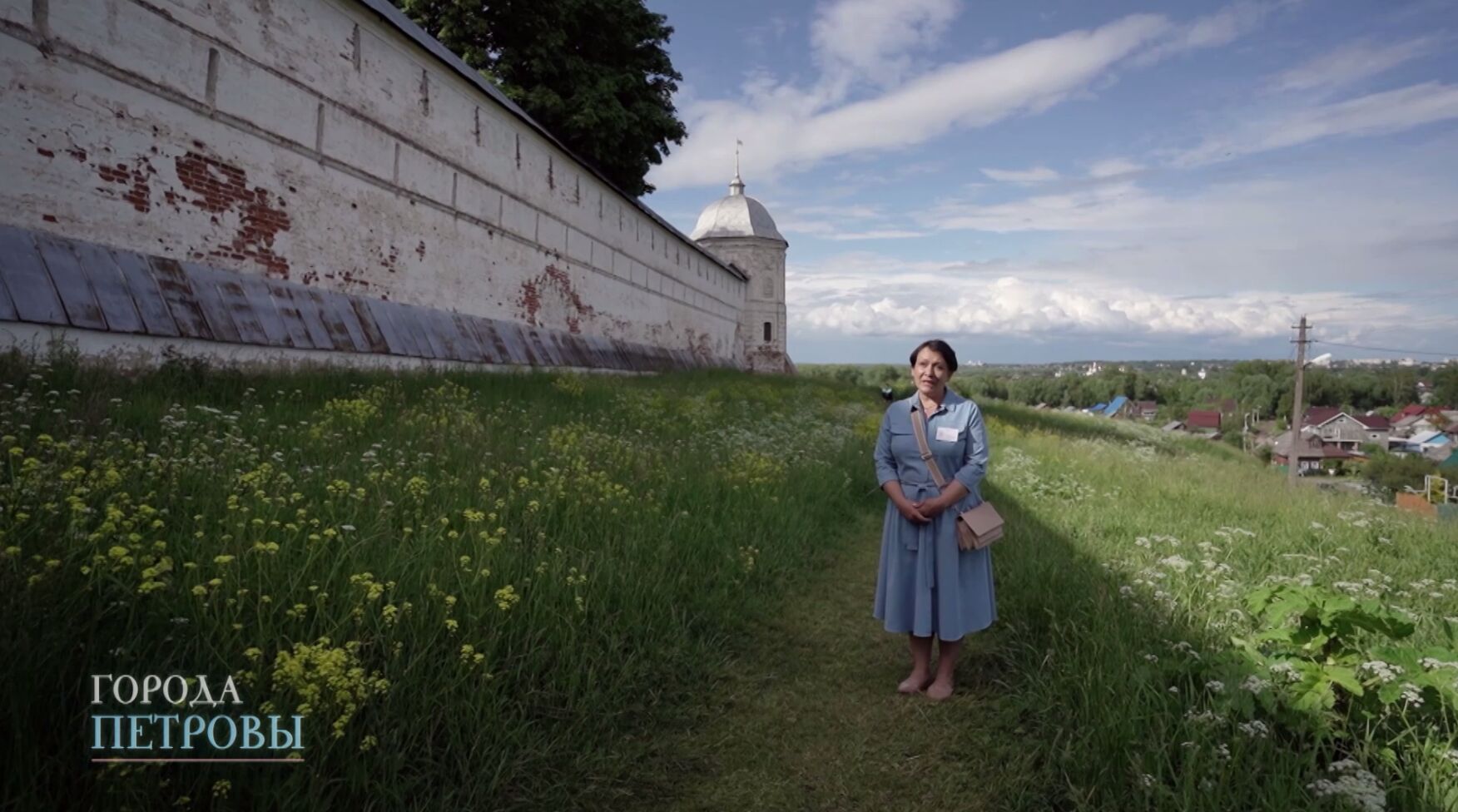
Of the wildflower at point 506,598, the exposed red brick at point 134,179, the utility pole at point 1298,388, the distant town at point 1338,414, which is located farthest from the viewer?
the distant town at point 1338,414

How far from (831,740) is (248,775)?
226 cm

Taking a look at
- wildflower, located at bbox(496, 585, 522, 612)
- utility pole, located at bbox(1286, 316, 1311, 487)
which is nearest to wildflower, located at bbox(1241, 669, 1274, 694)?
wildflower, located at bbox(496, 585, 522, 612)

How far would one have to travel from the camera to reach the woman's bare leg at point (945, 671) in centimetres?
375

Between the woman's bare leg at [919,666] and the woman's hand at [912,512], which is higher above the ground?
the woman's hand at [912,512]

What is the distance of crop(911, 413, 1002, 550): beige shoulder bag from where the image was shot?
3723 mm

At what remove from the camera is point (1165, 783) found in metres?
2.64

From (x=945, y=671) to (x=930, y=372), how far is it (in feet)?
5.02

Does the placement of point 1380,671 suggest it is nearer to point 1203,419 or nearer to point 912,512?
point 912,512

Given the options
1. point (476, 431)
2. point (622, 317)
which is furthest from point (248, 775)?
point (622, 317)

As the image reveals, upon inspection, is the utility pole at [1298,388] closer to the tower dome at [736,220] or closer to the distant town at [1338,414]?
the distant town at [1338,414]

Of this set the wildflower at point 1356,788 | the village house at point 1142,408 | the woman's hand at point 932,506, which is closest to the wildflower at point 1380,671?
the wildflower at point 1356,788

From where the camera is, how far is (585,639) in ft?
11.3

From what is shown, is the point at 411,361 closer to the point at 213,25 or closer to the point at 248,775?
the point at 213,25

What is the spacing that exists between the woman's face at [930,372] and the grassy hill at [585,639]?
1375 mm
